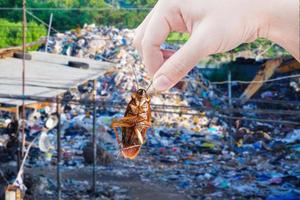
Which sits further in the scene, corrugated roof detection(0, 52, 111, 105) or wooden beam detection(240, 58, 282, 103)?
wooden beam detection(240, 58, 282, 103)

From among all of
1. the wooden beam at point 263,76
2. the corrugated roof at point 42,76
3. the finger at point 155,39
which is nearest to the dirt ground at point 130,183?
the corrugated roof at point 42,76

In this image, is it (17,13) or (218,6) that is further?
(17,13)

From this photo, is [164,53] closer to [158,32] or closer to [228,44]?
[158,32]

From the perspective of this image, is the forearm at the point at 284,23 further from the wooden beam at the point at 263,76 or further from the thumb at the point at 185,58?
the wooden beam at the point at 263,76

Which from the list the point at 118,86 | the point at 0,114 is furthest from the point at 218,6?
the point at 118,86

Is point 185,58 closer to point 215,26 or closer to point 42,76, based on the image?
point 215,26

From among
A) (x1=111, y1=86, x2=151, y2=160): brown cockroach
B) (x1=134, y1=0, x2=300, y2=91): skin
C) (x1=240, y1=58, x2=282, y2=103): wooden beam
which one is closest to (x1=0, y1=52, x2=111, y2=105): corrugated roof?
(x1=111, y1=86, x2=151, y2=160): brown cockroach

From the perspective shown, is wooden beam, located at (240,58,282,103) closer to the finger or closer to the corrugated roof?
the corrugated roof
